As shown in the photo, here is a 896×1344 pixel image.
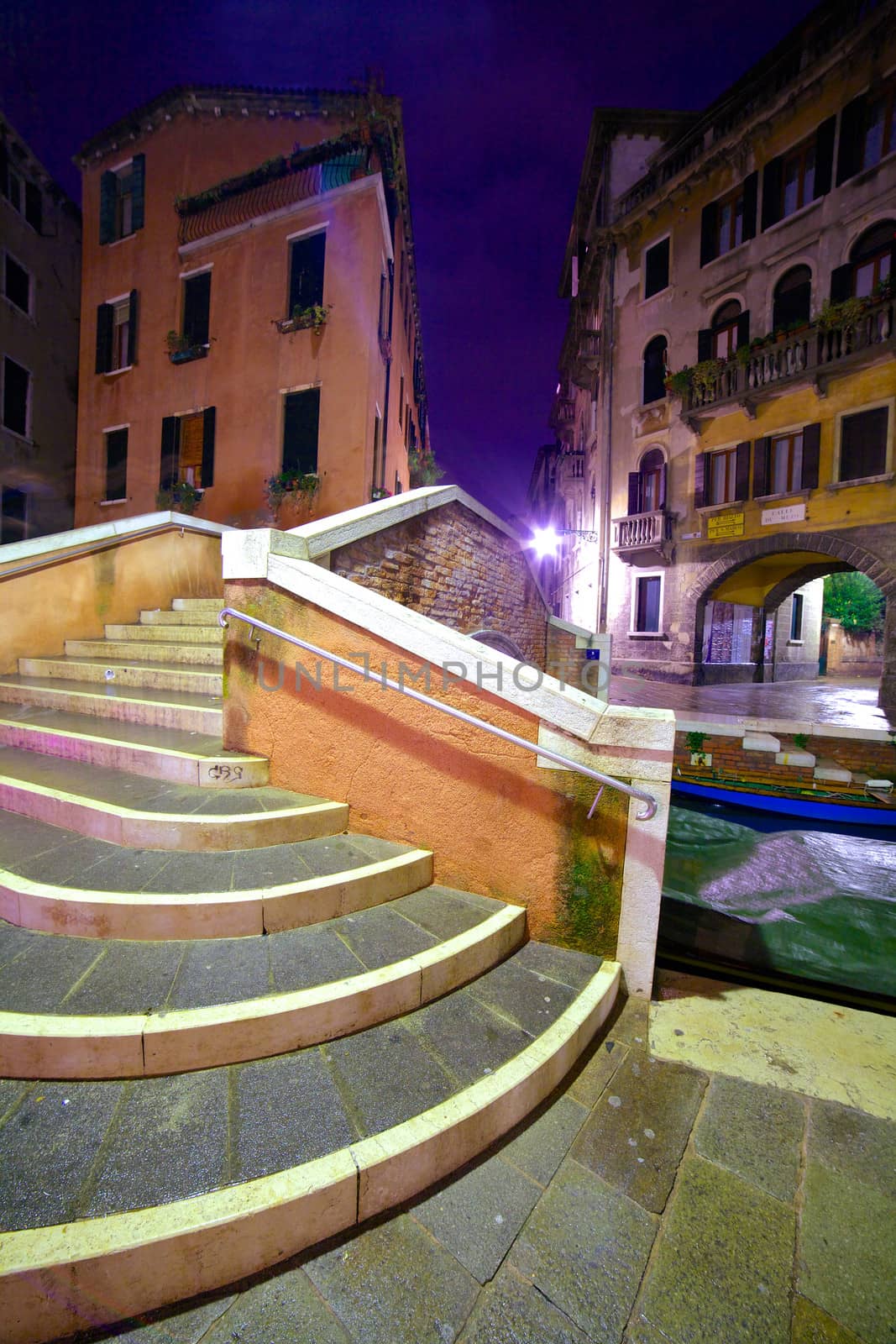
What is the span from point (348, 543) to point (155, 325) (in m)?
11.2

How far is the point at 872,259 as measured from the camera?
1094cm

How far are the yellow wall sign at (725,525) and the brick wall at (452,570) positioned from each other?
6.84m

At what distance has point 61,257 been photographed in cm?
1385

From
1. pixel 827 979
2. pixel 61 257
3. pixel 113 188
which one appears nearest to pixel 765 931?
pixel 827 979

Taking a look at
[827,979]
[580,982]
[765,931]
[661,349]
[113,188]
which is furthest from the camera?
[661,349]

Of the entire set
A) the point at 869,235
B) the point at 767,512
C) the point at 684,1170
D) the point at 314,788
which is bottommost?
the point at 684,1170

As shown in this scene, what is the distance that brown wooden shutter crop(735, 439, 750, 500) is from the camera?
1309 cm

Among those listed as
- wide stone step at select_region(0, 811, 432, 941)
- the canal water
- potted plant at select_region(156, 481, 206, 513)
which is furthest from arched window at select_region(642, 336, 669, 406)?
wide stone step at select_region(0, 811, 432, 941)

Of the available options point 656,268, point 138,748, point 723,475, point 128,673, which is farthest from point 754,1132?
point 656,268

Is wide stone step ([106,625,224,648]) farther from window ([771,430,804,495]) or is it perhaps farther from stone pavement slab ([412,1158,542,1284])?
window ([771,430,804,495])

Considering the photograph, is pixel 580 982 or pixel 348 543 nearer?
pixel 580 982

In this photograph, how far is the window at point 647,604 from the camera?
15117 millimetres

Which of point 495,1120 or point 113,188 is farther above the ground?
point 113,188

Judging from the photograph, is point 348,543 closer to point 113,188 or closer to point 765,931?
point 765,931
